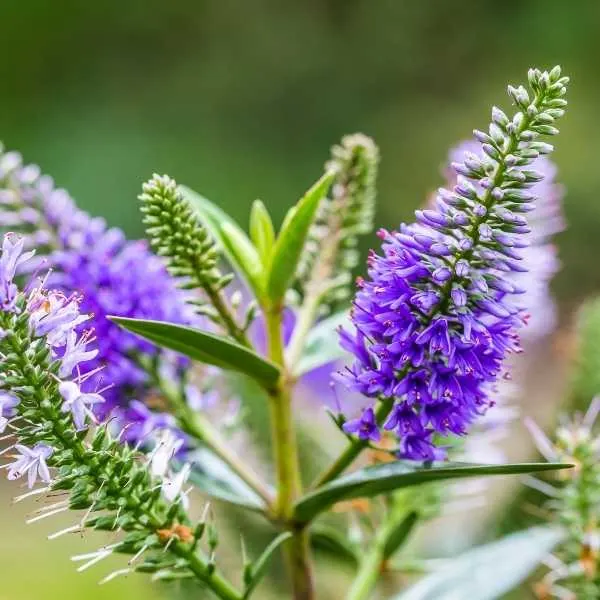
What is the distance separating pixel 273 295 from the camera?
0.53 meters

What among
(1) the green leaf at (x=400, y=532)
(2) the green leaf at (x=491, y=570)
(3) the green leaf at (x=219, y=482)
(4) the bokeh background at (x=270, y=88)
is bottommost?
(2) the green leaf at (x=491, y=570)

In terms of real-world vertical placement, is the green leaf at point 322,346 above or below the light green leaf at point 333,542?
above

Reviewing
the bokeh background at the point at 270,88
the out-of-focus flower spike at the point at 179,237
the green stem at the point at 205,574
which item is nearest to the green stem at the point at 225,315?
the out-of-focus flower spike at the point at 179,237

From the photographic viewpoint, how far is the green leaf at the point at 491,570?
1.78ft

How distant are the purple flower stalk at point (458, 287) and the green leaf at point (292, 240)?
61mm

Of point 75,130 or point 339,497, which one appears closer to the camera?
point 339,497

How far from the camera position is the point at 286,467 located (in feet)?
1.73

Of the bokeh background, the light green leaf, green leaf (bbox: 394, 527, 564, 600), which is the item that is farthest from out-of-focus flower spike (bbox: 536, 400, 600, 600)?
the bokeh background

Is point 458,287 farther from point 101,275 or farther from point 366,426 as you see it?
point 101,275

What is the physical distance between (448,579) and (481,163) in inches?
10.8

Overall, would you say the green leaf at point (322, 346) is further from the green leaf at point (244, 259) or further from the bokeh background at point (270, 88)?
the bokeh background at point (270, 88)

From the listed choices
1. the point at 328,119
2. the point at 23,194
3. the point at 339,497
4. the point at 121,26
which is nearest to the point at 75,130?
the point at 121,26

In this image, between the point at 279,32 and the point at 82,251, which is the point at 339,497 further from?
the point at 279,32

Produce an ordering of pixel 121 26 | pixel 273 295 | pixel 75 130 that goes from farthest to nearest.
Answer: pixel 121 26
pixel 75 130
pixel 273 295
